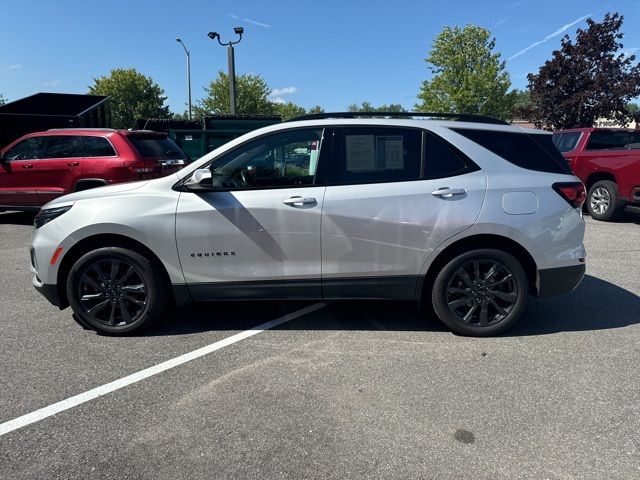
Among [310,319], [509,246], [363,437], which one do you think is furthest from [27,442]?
[509,246]

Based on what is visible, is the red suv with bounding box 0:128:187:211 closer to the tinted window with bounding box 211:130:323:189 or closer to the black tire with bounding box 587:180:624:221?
the tinted window with bounding box 211:130:323:189

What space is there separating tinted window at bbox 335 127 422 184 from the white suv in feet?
0.04

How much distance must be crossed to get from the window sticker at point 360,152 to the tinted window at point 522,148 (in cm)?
73

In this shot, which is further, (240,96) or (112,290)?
(240,96)

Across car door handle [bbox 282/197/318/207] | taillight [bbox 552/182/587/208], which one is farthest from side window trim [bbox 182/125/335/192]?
taillight [bbox 552/182/587/208]

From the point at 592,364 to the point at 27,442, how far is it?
3664mm

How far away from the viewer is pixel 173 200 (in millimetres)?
3750

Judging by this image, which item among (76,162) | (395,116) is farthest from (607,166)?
(76,162)

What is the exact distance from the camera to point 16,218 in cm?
1012

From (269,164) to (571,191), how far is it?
245cm

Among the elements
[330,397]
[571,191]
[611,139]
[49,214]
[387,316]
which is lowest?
[330,397]

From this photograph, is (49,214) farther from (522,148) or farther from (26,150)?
(26,150)

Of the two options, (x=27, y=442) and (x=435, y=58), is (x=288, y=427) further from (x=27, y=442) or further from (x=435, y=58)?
(x=435, y=58)

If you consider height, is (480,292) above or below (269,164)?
below
